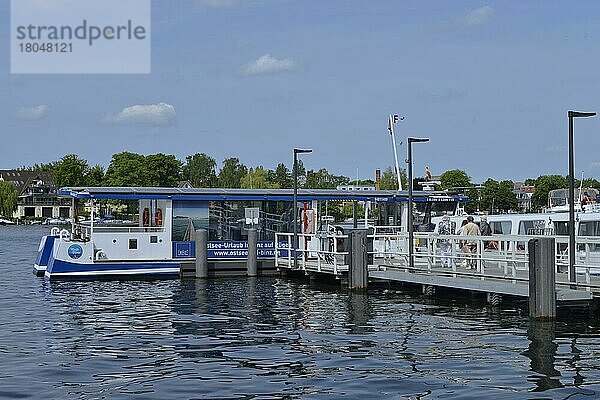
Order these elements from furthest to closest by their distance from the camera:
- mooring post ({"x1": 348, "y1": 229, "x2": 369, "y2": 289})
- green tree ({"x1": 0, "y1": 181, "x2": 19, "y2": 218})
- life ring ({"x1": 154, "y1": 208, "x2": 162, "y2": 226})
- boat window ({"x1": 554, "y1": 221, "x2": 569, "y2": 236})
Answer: green tree ({"x1": 0, "y1": 181, "x2": 19, "y2": 218})
life ring ({"x1": 154, "y1": 208, "x2": 162, "y2": 226})
boat window ({"x1": 554, "y1": 221, "x2": 569, "y2": 236})
mooring post ({"x1": 348, "y1": 229, "x2": 369, "y2": 289})

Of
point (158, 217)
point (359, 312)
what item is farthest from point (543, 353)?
point (158, 217)

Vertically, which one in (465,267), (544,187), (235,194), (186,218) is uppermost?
(544,187)

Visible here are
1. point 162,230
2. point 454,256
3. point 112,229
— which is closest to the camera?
point 454,256

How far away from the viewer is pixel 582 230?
2892 centimetres

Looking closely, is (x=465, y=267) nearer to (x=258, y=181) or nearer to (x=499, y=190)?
(x=499, y=190)

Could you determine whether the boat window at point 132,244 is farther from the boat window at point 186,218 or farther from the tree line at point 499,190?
the tree line at point 499,190

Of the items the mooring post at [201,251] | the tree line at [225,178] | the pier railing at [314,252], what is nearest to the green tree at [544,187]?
the tree line at [225,178]

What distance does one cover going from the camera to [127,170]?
121875 millimetres

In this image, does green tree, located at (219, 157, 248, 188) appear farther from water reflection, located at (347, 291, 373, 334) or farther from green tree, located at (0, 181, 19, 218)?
water reflection, located at (347, 291, 373, 334)

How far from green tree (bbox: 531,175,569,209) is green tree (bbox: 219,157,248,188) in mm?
40514

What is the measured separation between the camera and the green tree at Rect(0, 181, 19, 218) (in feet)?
524

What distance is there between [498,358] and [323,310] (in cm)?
817

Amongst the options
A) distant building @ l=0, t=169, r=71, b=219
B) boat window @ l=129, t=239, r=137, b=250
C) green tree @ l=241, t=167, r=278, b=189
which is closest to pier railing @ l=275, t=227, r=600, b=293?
boat window @ l=129, t=239, r=137, b=250

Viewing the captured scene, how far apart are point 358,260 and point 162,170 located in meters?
97.5
